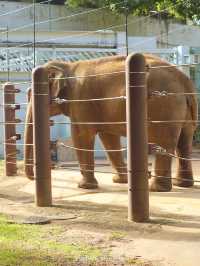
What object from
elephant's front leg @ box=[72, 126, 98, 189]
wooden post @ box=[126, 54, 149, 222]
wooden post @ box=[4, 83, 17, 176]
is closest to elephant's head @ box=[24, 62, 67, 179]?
elephant's front leg @ box=[72, 126, 98, 189]

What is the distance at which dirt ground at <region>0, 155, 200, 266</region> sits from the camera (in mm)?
5164

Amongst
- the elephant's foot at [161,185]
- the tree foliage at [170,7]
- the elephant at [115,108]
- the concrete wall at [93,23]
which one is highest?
the concrete wall at [93,23]

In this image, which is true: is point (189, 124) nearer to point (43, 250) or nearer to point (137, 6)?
point (43, 250)

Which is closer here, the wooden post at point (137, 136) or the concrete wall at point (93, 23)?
the wooden post at point (137, 136)

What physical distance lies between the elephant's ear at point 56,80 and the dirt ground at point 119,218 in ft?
4.53

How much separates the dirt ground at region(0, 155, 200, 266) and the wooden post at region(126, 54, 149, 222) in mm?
230

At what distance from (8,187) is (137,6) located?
10.6 metres

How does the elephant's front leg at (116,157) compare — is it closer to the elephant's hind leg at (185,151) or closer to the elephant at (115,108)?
the elephant at (115,108)

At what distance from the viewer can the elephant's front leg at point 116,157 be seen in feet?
31.1

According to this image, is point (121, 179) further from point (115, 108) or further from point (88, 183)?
point (115, 108)

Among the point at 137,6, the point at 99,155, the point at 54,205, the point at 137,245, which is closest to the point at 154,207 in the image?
the point at 54,205

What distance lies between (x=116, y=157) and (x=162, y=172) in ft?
5.63

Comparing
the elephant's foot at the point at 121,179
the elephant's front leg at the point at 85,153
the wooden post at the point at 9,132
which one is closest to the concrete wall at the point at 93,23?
the wooden post at the point at 9,132

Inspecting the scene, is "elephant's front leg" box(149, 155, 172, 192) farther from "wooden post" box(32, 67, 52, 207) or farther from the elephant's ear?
the elephant's ear
